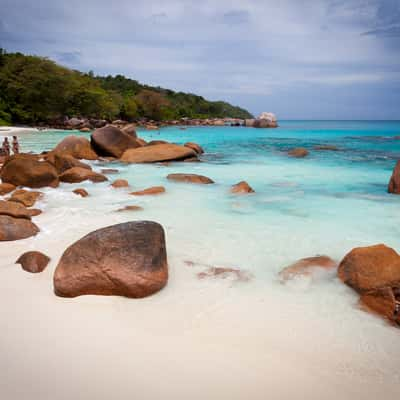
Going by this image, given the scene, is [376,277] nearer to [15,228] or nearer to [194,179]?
[15,228]

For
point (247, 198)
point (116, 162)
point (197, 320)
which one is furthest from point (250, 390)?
point (116, 162)

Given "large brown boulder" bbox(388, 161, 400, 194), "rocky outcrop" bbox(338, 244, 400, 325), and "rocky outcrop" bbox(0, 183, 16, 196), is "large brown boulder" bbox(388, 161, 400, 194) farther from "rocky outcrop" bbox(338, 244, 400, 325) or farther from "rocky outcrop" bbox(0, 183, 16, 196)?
"rocky outcrop" bbox(0, 183, 16, 196)

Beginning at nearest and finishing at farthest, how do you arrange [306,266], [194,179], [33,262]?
[33,262], [306,266], [194,179]

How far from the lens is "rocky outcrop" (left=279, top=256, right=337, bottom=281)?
3.37 meters

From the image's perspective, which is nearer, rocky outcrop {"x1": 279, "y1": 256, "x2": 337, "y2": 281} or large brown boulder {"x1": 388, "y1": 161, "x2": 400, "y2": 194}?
rocky outcrop {"x1": 279, "y1": 256, "x2": 337, "y2": 281}

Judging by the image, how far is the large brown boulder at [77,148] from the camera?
12.4m

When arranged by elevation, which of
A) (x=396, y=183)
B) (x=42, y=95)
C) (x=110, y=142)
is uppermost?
(x=42, y=95)

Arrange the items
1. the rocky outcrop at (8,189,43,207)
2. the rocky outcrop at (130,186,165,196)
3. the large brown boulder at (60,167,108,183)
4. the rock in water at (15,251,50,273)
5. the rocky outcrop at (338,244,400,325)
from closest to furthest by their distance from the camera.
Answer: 1. the rocky outcrop at (338,244,400,325)
2. the rock in water at (15,251,50,273)
3. the rocky outcrop at (8,189,43,207)
4. the rocky outcrop at (130,186,165,196)
5. the large brown boulder at (60,167,108,183)

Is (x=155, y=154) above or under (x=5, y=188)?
above

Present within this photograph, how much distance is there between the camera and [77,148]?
12672 millimetres

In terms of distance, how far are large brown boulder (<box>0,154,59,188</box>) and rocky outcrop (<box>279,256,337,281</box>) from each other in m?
5.59

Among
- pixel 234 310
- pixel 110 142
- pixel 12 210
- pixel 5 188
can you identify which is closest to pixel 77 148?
pixel 110 142

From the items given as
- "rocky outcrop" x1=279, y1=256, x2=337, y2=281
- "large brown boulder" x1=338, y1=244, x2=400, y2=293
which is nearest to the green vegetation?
"rocky outcrop" x1=279, y1=256, x2=337, y2=281

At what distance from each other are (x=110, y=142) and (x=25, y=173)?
623cm
